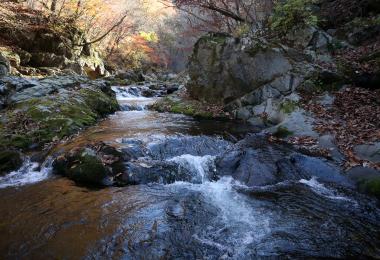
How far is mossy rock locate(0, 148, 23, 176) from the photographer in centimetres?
685

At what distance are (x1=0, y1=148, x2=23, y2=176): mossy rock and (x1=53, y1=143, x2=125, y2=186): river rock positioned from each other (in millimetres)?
791

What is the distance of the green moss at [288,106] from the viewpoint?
9922mm

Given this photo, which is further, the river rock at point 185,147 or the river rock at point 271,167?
the river rock at point 185,147

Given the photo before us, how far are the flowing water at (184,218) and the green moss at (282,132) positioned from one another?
101 inches

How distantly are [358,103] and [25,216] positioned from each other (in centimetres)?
853

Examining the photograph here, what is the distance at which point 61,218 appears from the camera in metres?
5.01

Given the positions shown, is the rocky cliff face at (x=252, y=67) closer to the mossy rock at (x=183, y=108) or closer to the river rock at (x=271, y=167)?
the mossy rock at (x=183, y=108)

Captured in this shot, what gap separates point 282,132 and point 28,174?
6.33 metres

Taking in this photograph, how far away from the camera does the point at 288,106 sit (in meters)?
10.1

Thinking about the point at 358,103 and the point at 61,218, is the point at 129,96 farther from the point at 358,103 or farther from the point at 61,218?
the point at 61,218

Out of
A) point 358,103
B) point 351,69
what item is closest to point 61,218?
point 358,103

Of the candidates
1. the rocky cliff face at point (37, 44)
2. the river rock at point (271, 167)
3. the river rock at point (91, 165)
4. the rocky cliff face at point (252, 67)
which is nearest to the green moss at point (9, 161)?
the river rock at point (91, 165)

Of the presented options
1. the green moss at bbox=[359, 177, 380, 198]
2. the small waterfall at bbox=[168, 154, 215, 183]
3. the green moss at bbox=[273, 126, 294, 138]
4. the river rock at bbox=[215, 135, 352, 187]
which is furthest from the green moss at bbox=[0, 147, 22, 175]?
the green moss at bbox=[359, 177, 380, 198]

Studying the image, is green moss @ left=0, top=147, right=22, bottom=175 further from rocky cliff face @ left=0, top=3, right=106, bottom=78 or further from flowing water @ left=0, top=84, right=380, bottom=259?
rocky cliff face @ left=0, top=3, right=106, bottom=78
